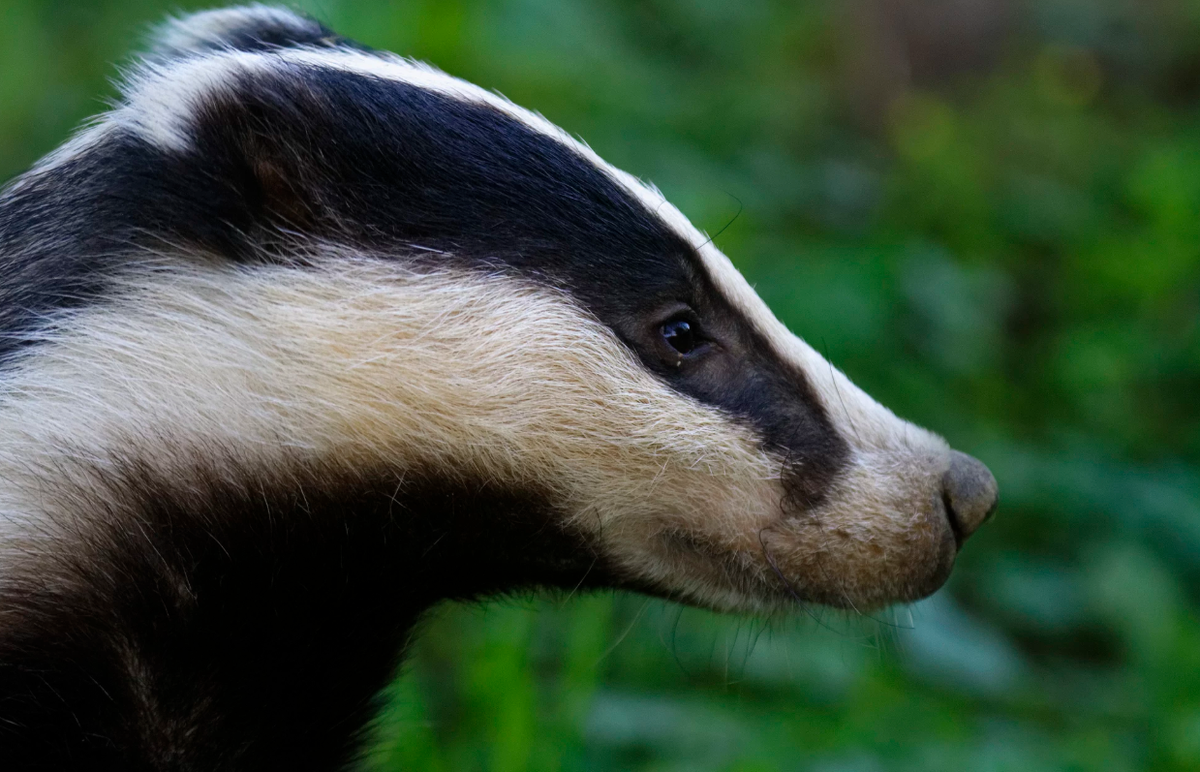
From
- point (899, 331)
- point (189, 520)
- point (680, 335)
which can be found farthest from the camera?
point (899, 331)

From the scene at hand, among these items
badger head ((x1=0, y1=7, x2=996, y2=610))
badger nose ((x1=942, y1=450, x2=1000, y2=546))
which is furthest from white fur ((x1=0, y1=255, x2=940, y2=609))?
badger nose ((x1=942, y1=450, x2=1000, y2=546))

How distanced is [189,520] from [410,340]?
15.5 inches

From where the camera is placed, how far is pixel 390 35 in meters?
3.63

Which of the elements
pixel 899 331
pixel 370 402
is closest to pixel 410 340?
pixel 370 402

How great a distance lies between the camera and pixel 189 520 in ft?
5.99

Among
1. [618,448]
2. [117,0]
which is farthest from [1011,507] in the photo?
[117,0]

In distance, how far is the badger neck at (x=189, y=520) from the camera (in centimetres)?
177

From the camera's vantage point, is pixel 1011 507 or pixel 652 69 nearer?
pixel 1011 507

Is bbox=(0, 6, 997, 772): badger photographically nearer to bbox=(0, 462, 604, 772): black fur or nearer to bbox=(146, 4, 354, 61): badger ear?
bbox=(0, 462, 604, 772): black fur

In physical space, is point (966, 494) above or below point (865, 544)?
above

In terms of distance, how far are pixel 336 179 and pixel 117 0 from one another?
12.6 feet

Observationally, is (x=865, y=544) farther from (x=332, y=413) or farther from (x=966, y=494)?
(x=332, y=413)

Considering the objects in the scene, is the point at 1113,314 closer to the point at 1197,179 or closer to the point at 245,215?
the point at 1197,179

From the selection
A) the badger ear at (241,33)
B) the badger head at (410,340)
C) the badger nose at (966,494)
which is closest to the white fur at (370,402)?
the badger head at (410,340)
